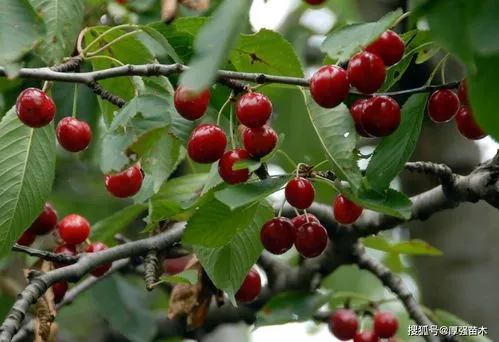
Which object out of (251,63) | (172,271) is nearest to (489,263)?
(172,271)

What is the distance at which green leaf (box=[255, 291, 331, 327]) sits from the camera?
2.13 meters

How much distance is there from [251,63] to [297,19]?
6.58ft

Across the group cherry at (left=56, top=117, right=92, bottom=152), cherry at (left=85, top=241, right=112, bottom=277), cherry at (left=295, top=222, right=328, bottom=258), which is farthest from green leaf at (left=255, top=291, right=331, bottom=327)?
cherry at (left=56, top=117, right=92, bottom=152)

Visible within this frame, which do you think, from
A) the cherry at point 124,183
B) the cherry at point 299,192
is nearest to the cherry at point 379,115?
the cherry at point 299,192

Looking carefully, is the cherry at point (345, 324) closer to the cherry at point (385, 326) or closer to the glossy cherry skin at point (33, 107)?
the cherry at point (385, 326)

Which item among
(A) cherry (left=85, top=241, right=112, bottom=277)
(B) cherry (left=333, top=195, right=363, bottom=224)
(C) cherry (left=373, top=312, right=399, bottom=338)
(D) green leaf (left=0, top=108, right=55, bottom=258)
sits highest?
(B) cherry (left=333, top=195, right=363, bottom=224)

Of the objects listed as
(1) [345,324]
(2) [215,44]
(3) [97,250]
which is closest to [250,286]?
(3) [97,250]

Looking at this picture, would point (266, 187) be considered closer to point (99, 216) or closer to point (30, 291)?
point (30, 291)

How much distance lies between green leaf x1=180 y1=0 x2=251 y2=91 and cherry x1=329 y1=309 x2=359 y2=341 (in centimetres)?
144

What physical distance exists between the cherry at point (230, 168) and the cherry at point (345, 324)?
89 cm

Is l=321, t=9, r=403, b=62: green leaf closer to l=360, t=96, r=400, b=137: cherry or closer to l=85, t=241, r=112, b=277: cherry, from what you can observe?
l=360, t=96, r=400, b=137: cherry

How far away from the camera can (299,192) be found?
4.34 ft

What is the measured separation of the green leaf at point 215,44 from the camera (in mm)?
734

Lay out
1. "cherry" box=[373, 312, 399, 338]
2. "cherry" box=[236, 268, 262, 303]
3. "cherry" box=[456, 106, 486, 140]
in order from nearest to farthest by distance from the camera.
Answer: "cherry" box=[456, 106, 486, 140], "cherry" box=[236, 268, 262, 303], "cherry" box=[373, 312, 399, 338]
